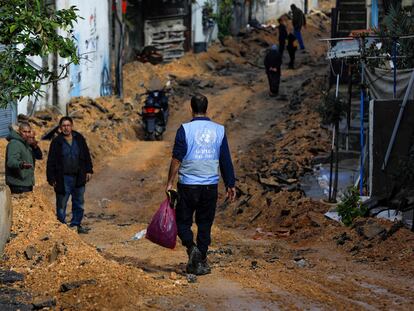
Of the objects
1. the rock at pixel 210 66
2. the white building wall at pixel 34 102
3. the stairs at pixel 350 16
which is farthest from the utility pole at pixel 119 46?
the stairs at pixel 350 16

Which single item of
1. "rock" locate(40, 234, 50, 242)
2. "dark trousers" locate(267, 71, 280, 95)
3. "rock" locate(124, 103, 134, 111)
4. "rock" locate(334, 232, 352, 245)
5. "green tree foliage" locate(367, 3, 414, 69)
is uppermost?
"green tree foliage" locate(367, 3, 414, 69)

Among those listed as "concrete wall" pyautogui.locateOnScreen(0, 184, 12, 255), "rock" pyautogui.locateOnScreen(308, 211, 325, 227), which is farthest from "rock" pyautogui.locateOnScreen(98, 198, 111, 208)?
"concrete wall" pyautogui.locateOnScreen(0, 184, 12, 255)

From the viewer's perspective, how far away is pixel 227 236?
12258 millimetres

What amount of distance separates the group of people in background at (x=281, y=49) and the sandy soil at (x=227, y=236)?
0.62 metres

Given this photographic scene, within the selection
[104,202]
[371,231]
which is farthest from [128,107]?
[371,231]

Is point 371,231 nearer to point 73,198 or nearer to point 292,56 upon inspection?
point 73,198

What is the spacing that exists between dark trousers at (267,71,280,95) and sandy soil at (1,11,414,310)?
0.34 m

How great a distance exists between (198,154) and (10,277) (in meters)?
2.09

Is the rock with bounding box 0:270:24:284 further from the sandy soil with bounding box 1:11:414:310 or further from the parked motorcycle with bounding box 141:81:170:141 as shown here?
the parked motorcycle with bounding box 141:81:170:141

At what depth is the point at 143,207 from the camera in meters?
16.1

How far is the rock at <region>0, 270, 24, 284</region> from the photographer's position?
320 inches

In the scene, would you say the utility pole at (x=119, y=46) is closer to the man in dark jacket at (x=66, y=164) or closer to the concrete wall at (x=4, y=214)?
the man in dark jacket at (x=66, y=164)

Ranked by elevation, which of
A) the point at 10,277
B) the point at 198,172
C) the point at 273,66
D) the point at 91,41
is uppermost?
the point at 91,41

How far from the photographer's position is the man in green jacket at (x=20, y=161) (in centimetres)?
1077
